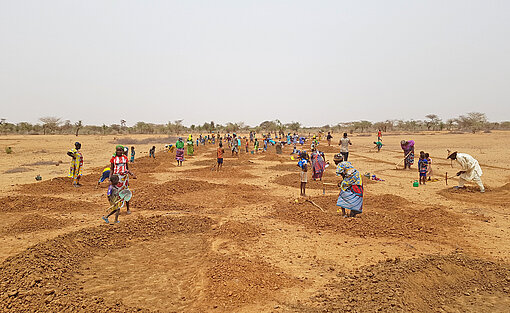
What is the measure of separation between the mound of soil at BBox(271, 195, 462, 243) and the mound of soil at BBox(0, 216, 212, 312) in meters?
2.46

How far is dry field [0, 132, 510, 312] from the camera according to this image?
3945 millimetres

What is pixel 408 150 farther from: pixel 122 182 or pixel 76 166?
pixel 76 166

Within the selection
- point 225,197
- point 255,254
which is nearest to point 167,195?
point 225,197

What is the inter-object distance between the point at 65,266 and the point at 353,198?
229 inches

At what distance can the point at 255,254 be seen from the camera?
5426mm

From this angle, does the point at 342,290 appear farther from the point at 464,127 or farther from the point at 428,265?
the point at 464,127

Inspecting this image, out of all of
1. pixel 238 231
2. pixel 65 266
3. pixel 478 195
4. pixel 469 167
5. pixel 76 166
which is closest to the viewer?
pixel 65 266

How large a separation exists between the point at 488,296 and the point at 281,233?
3.54m

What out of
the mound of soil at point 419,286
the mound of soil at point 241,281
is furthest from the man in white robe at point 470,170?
the mound of soil at point 241,281

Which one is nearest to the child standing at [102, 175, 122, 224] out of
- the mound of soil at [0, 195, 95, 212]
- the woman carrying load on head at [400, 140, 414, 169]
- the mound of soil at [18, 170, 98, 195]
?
the mound of soil at [0, 195, 95, 212]

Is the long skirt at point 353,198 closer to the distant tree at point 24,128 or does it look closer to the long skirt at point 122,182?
the long skirt at point 122,182

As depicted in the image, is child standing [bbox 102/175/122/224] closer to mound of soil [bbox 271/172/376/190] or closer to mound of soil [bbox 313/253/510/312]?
mound of soil [bbox 313/253/510/312]

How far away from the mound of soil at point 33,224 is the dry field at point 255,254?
4 cm

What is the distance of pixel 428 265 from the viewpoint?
4738mm
